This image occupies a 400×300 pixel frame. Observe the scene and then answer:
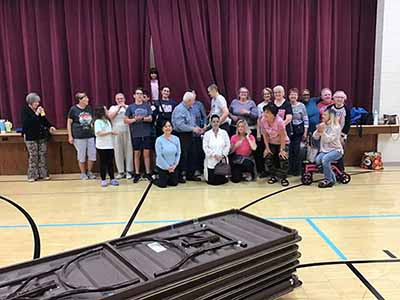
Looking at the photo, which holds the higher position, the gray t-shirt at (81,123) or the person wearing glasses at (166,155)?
the gray t-shirt at (81,123)

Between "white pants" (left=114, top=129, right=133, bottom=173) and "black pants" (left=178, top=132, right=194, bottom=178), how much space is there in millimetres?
800

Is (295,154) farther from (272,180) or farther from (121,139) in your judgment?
(121,139)

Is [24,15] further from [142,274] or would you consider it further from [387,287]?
[387,287]

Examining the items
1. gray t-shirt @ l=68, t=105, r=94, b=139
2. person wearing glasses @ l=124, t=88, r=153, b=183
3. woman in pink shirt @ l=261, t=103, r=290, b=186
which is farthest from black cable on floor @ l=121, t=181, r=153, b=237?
woman in pink shirt @ l=261, t=103, r=290, b=186

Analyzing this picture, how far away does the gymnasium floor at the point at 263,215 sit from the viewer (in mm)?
2868

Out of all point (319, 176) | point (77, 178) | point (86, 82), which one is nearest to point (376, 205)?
point (319, 176)

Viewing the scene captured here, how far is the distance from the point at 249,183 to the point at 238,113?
1.09 m

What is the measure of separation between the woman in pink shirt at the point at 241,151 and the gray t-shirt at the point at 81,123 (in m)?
2.15

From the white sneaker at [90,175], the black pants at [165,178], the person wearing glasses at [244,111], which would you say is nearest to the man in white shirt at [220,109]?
the person wearing glasses at [244,111]

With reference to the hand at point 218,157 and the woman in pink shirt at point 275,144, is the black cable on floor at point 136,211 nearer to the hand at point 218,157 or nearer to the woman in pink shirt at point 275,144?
the hand at point 218,157

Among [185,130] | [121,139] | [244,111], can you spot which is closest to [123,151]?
[121,139]

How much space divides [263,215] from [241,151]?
1675 mm

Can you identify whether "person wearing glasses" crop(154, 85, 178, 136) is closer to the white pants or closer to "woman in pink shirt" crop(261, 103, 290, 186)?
the white pants

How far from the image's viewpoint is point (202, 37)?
663 cm
